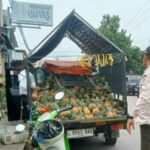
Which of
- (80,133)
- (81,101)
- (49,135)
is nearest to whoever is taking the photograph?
(49,135)

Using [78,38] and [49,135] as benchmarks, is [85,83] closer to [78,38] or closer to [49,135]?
[78,38]

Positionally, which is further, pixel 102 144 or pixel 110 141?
pixel 102 144

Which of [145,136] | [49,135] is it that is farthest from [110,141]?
[145,136]

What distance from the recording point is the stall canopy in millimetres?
8742

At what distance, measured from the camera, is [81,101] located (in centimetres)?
887

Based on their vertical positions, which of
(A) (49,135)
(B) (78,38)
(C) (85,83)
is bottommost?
(A) (49,135)

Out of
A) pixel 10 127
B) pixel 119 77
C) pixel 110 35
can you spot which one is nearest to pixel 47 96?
pixel 10 127

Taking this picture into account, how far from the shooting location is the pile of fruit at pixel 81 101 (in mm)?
8008

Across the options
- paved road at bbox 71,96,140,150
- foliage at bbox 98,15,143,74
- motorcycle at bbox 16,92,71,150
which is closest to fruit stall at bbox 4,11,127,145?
paved road at bbox 71,96,140,150

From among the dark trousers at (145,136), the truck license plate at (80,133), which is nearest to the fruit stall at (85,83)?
the truck license plate at (80,133)

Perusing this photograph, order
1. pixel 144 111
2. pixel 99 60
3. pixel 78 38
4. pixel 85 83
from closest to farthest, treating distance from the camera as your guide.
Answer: pixel 144 111 → pixel 99 60 → pixel 85 83 → pixel 78 38

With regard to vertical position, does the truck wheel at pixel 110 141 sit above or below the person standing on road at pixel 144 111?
below

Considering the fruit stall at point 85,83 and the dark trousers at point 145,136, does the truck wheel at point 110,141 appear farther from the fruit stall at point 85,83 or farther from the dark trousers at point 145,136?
the dark trousers at point 145,136

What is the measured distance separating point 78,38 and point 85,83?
1.29 meters
